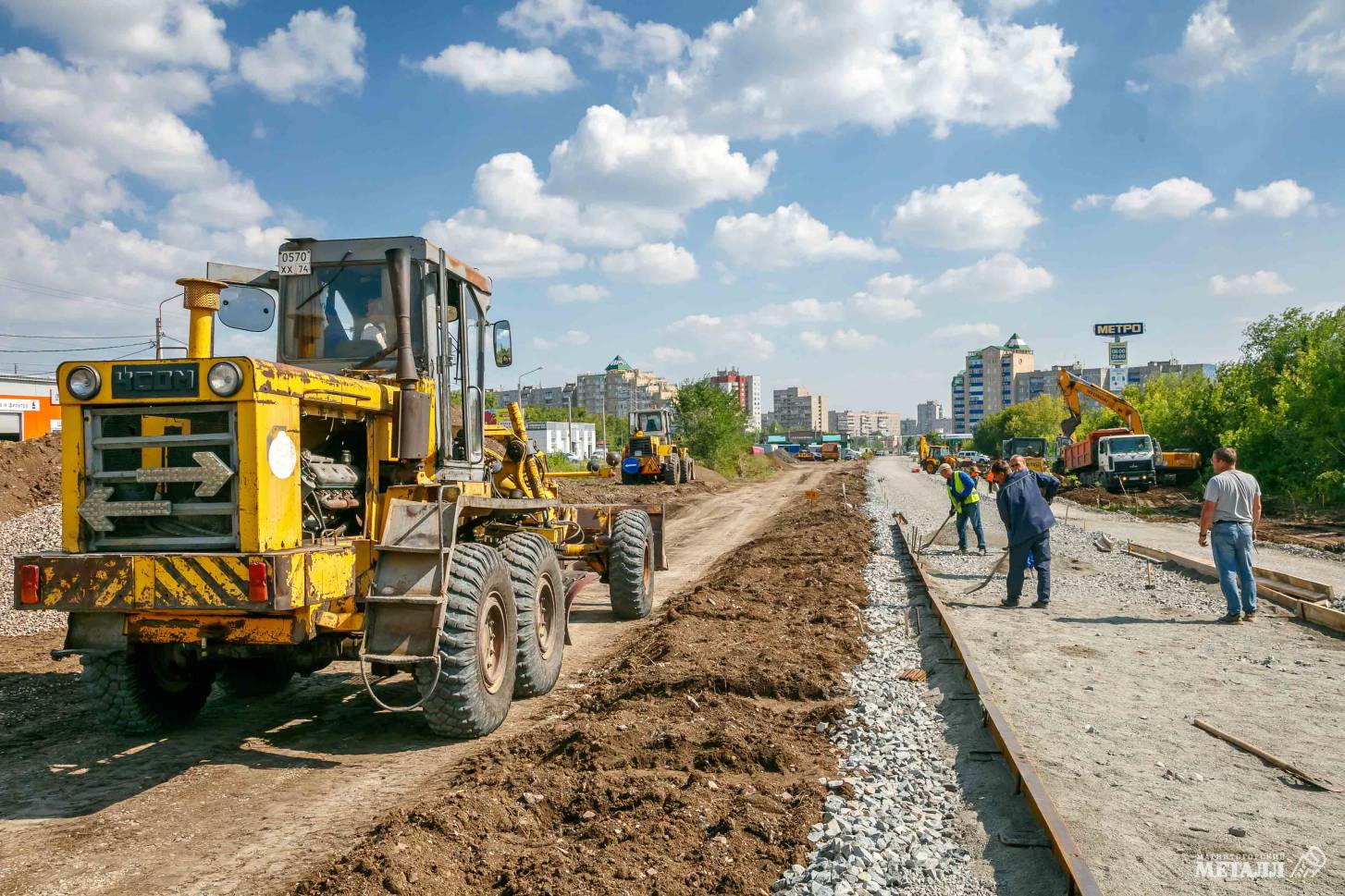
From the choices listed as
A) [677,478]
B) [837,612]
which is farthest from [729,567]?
[677,478]

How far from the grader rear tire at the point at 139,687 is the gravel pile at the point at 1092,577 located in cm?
858

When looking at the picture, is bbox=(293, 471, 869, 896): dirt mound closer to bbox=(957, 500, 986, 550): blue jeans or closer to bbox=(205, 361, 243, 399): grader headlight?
bbox=(205, 361, 243, 399): grader headlight

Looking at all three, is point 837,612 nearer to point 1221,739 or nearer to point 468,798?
point 1221,739

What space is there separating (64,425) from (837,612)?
7466mm

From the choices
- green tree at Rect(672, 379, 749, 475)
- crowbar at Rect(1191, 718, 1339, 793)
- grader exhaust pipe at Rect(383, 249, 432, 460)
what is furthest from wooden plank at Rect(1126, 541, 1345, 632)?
green tree at Rect(672, 379, 749, 475)

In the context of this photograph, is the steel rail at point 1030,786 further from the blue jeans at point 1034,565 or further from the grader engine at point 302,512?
the grader engine at point 302,512

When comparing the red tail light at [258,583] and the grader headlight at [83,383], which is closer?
the red tail light at [258,583]

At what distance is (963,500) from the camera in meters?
15.0

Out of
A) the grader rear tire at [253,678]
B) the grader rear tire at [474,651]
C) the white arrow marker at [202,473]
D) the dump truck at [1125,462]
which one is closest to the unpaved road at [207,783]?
the grader rear tire at [253,678]

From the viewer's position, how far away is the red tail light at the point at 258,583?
464cm

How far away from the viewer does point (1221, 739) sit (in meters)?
5.68

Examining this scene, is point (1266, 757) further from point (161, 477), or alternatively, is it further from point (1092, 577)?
point (1092, 577)

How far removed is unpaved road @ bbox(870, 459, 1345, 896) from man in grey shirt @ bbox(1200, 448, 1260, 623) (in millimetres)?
325

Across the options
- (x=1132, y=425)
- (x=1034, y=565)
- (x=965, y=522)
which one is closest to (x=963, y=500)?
(x=965, y=522)
